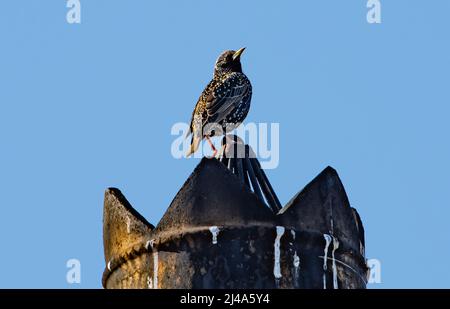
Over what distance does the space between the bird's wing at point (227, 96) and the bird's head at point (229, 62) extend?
0.89 ft

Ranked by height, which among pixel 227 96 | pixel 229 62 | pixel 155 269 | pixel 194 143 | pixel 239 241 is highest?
pixel 229 62

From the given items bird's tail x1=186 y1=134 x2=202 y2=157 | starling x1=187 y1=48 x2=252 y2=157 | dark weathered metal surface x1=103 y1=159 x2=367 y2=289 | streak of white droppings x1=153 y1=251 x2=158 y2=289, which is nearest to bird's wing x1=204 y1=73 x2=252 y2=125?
starling x1=187 y1=48 x2=252 y2=157

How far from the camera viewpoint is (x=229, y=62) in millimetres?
15344

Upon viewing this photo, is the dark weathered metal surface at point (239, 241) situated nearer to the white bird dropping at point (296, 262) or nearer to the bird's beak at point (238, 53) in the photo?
the white bird dropping at point (296, 262)

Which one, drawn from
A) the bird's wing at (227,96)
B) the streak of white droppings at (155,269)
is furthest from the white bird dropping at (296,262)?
the bird's wing at (227,96)

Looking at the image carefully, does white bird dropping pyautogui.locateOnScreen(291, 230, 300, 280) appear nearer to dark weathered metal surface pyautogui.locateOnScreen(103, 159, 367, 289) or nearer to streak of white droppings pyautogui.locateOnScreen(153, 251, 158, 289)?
dark weathered metal surface pyautogui.locateOnScreen(103, 159, 367, 289)

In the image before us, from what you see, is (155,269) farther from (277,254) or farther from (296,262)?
(296,262)

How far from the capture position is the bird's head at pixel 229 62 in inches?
601

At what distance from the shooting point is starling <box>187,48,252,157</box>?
14000 mm

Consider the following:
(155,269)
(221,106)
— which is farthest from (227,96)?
(155,269)

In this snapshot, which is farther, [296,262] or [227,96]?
[227,96]

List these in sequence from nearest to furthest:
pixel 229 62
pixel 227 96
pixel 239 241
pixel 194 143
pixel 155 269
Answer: pixel 239 241 < pixel 155 269 < pixel 194 143 < pixel 227 96 < pixel 229 62

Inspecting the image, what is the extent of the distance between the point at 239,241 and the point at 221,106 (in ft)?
15.5
